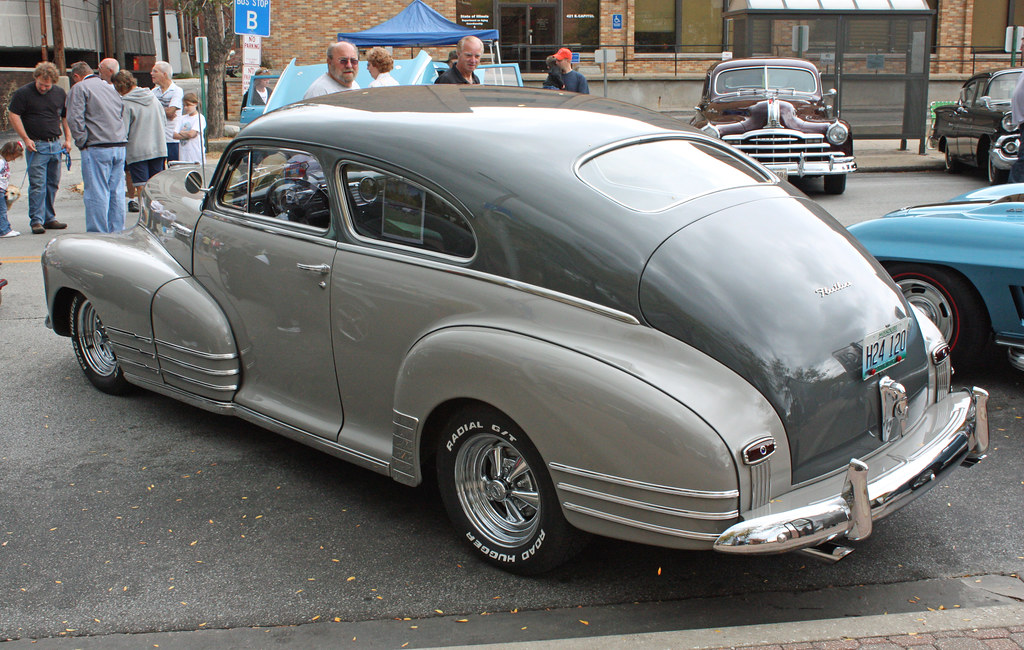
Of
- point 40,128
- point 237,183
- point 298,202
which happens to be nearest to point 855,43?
point 40,128

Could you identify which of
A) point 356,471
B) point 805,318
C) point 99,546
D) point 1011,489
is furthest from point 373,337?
point 1011,489

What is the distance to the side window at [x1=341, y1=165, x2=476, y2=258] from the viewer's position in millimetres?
3555

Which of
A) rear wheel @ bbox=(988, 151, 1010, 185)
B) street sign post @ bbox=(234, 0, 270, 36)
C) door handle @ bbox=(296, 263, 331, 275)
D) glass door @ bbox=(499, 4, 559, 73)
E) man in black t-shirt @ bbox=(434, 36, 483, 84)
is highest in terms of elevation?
glass door @ bbox=(499, 4, 559, 73)

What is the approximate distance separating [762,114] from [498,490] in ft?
36.5

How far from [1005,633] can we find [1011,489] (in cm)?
129

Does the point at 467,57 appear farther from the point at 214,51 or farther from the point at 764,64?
the point at 214,51

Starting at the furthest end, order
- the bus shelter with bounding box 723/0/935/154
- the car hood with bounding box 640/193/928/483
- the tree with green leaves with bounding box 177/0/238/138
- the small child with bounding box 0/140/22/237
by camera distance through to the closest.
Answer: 1. the tree with green leaves with bounding box 177/0/238/138
2. the bus shelter with bounding box 723/0/935/154
3. the small child with bounding box 0/140/22/237
4. the car hood with bounding box 640/193/928/483

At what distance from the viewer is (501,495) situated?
3471mm


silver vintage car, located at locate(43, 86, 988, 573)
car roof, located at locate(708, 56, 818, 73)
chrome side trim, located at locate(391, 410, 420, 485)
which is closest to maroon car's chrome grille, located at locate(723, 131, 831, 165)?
car roof, located at locate(708, 56, 818, 73)

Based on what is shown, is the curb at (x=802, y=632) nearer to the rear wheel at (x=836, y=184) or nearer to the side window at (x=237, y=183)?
the side window at (x=237, y=183)

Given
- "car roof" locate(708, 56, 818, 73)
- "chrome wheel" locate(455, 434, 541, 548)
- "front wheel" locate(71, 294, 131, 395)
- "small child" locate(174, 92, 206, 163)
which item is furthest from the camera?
"car roof" locate(708, 56, 818, 73)

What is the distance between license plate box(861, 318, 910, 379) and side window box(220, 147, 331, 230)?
7.11 feet

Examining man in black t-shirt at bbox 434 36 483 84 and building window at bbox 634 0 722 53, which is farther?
building window at bbox 634 0 722 53

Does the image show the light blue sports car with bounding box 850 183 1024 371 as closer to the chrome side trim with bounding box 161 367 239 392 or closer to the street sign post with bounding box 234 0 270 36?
the chrome side trim with bounding box 161 367 239 392
